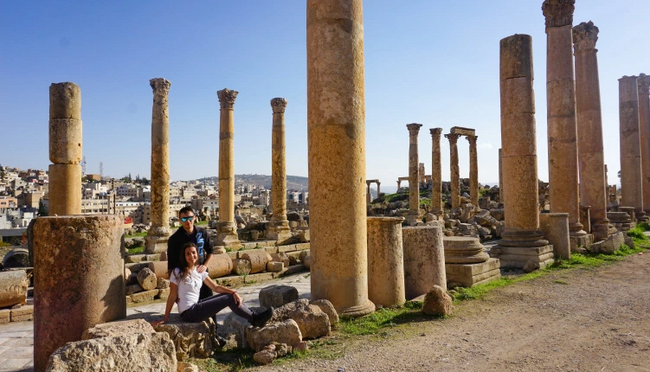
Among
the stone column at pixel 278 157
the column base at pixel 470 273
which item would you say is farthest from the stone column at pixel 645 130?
the column base at pixel 470 273

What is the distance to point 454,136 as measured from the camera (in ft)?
109

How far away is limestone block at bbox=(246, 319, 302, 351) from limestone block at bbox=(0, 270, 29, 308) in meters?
5.93

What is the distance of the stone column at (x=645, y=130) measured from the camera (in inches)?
968

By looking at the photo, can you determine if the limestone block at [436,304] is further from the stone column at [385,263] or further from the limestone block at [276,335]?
the limestone block at [276,335]

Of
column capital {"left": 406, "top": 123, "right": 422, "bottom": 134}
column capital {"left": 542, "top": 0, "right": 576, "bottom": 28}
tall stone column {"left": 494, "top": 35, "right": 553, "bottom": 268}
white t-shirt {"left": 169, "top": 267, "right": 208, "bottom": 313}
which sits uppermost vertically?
column capital {"left": 542, "top": 0, "right": 576, "bottom": 28}

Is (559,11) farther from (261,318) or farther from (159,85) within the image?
(159,85)

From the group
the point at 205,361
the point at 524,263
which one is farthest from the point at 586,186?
the point at 205,361

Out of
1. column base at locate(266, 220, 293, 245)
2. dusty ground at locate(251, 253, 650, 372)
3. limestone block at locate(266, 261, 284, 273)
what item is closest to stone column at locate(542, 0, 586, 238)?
dusty ground at locate(251, 253, 650, 372)

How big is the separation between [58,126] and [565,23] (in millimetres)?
15531

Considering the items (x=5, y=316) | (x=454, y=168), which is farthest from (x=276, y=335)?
(x=454, y=168)

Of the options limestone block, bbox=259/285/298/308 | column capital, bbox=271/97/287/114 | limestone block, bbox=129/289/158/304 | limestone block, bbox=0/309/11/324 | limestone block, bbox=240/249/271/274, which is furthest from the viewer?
column capital, bbox=271/97/287/114

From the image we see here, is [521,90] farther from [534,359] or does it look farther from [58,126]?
[58,126]

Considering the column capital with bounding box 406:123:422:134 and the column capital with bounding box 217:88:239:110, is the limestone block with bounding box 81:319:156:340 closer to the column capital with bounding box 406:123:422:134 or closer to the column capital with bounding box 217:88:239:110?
the column capital with bounding box 217:88:239:110

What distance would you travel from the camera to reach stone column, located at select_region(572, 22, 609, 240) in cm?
1628
